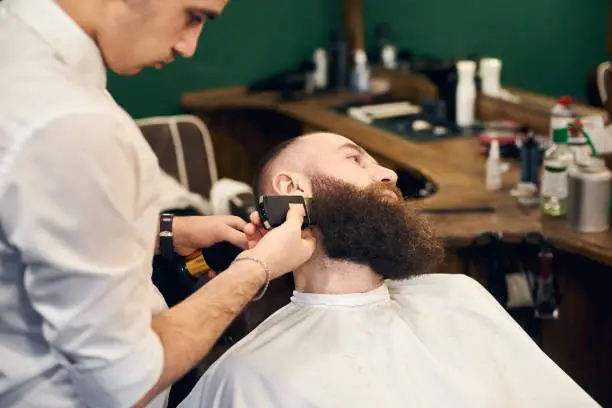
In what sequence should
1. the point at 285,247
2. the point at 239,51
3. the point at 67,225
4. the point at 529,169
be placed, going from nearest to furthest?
the point at 67,225 < the point at 285,247 < the point at 529,169 < the point at 239,51

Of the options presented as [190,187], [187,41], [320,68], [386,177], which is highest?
[187,41]

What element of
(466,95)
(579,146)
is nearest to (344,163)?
(579,146)

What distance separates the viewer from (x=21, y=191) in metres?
1.01

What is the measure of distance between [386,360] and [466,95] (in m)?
2.28

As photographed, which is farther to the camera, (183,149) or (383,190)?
(183,149)

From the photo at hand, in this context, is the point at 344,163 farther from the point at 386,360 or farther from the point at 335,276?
the point at 386,360

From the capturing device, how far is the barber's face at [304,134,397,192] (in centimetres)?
177

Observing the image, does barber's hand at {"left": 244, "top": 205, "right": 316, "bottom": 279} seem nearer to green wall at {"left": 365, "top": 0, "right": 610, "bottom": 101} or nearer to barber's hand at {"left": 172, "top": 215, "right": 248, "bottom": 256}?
barber's hand at {"left": 172, "top": 215, "right": 248, "bottom": 256}

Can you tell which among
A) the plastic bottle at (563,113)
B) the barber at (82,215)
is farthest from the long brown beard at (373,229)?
the plastic bottle at (563,113)

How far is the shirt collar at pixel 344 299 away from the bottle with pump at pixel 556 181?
0.85 m

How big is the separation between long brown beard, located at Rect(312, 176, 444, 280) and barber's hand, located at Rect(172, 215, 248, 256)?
17 cm

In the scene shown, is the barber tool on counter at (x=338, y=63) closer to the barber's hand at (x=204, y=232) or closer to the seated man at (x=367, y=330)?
the seated man at (x=367, y=330)

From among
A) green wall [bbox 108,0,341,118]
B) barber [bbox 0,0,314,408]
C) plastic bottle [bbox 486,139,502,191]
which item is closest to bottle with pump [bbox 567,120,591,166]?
plastic bottle [bbox 486,139,502,191]

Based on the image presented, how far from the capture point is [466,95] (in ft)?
12.0
